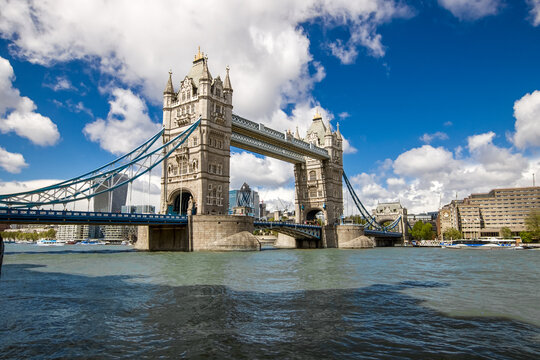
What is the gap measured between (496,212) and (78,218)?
133558 millimetres

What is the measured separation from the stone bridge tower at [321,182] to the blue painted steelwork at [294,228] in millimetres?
6854

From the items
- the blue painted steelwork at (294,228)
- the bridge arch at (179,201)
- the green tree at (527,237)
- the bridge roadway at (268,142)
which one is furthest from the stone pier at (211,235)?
the green tree at (527,237)

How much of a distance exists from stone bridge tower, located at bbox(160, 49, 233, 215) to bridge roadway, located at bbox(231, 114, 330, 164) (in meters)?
3.90

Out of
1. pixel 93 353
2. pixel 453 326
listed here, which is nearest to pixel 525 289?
pixel 453 326

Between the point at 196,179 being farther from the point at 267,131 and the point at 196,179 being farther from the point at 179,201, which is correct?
the point at 267,131

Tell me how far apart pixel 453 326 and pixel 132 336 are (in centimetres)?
833

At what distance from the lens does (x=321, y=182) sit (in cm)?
7525

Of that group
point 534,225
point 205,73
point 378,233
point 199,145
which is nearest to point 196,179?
point 199,145

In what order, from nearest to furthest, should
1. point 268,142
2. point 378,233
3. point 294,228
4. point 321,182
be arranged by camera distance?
point 294,228, point 268,142, point 321,182, point 378,233

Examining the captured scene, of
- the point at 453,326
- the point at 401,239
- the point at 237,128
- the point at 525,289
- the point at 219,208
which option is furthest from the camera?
the point at 401,239

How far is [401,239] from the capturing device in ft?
363

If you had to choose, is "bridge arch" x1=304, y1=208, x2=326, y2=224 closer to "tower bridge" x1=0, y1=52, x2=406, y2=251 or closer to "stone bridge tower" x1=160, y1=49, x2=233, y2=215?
"tower bridge" x1=0, y1=52, x2=406, y2=251

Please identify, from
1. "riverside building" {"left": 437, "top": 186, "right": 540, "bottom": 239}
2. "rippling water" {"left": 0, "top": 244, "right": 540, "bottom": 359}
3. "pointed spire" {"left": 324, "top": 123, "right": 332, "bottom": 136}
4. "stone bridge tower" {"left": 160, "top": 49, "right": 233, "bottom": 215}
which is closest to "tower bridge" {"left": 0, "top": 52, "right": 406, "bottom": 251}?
"stone bridge tower" {"left": 160, "top": 49, "right": 233, "bottom": 215}

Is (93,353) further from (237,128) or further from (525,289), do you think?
(237,128)
